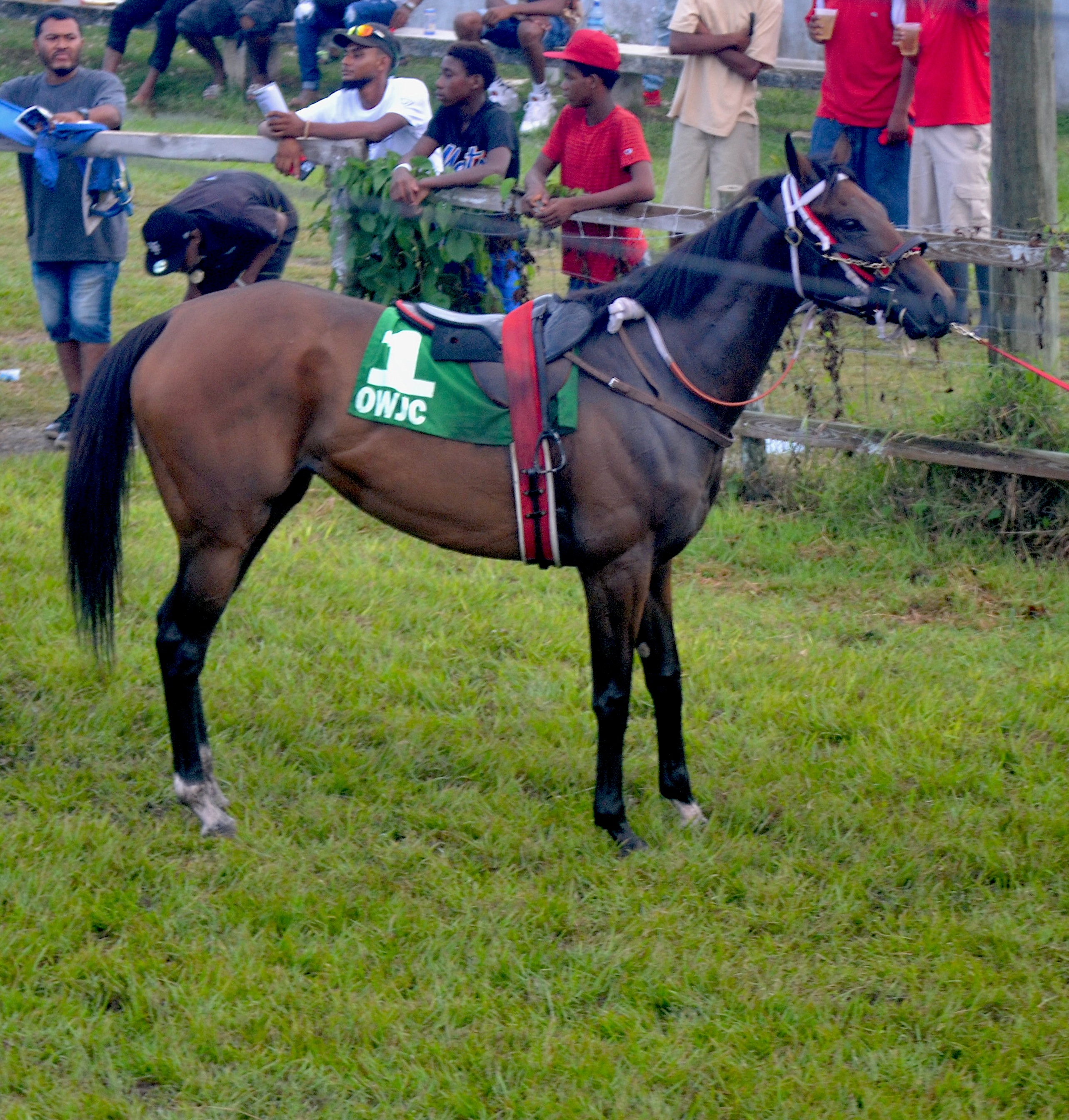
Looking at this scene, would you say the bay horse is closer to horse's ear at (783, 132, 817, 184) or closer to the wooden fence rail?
horse's ear at (783, 132, 817, 184)

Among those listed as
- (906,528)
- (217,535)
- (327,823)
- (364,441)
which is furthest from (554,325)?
(906,528)

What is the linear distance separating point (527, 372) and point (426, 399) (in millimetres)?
326

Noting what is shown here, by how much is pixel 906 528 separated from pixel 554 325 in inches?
115

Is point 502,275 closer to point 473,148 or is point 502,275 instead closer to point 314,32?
point 473,148

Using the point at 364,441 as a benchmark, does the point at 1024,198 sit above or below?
above

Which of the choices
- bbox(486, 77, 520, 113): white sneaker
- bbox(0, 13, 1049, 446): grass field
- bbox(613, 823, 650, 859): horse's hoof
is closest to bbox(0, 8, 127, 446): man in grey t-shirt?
bbox(0, 13, 1049, 446): grass field

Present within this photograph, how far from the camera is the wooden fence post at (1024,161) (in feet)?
20.1

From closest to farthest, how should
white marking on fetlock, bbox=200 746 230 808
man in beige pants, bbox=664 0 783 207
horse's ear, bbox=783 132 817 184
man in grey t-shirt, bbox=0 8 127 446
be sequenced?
horse's ear, bbox=783 132 817 184, white marking on fetlock, bbox=200 746 230 808, man in grey t-shirt, bbox=0 8 127 446, man in beige pants, bbox=664 0 783 207

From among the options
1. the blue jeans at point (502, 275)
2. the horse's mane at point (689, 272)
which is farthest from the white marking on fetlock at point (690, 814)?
the blue jeans at point (502, 275)

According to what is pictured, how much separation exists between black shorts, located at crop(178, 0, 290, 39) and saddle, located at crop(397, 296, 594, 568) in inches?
428

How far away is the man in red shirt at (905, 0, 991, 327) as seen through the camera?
6965mm

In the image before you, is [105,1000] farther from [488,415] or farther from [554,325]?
[554,325]

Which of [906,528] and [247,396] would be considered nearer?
[247,396]

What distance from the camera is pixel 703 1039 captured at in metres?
3.24
